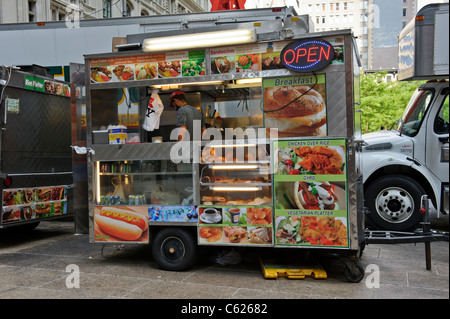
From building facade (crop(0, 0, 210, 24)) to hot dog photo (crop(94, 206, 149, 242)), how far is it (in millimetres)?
17117

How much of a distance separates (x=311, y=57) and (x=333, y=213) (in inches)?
75.9

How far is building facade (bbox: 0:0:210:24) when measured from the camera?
71.3 feet

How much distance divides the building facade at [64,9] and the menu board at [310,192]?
59.5 feet

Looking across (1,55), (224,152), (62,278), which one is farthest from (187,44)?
(1,55)

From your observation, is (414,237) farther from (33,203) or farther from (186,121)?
(33,203)

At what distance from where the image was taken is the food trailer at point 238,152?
A: 5.21 metres

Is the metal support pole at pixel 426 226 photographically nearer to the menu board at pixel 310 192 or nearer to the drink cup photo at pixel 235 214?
the menu board at pixel 310 192

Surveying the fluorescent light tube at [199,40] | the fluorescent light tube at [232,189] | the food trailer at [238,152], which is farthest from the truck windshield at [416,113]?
the fluorescent light tube at [199,40]

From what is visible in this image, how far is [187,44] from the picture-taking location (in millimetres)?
5719

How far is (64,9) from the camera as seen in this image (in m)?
27.2

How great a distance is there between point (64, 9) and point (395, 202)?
2578 centimetres

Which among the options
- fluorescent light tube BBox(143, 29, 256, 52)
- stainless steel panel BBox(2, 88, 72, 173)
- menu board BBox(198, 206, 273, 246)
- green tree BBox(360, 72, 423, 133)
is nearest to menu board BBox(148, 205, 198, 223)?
menu board BBox(198, 206, 273, 246)

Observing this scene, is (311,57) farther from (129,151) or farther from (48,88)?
(48,88)

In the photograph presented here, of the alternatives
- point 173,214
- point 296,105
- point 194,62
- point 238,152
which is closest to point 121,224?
point 173,214
